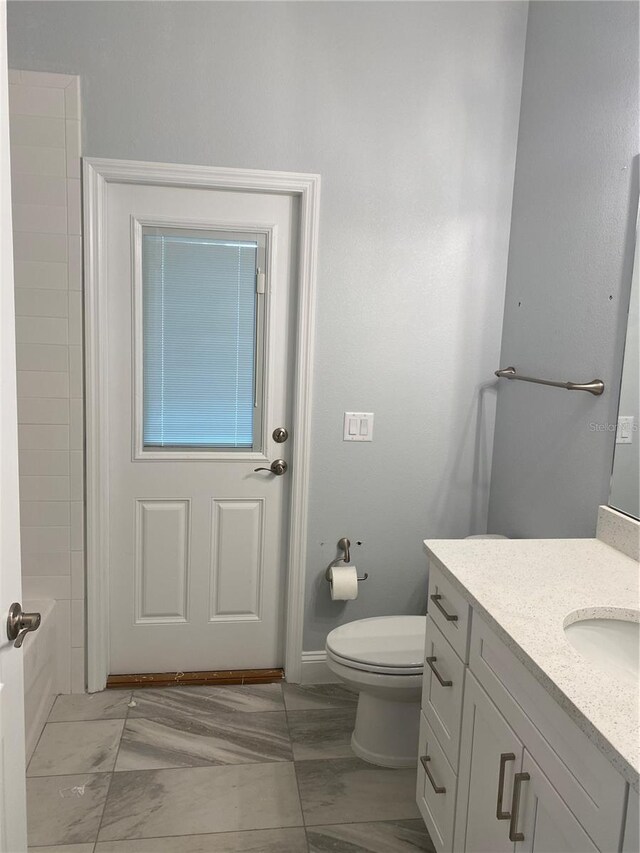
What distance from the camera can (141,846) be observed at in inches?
76.5

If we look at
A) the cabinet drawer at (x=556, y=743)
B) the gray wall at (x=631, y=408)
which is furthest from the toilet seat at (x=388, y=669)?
the gray wall at (x=631, y=408)

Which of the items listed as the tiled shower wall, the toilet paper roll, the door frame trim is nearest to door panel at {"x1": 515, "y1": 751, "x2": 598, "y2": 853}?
the toilet paper roll

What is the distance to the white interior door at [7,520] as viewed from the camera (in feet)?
3.54

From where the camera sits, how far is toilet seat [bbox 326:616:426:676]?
2.20m

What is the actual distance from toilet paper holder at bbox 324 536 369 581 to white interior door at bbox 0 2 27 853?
1.67 m

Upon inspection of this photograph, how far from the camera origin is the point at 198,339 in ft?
8.82

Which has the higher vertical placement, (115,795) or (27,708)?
(27,708)

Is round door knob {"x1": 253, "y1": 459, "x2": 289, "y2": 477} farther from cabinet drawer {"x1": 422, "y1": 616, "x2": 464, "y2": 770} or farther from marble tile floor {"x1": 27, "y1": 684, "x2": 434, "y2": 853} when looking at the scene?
cabinet drawer {"x1": 422, "y1": 616, "x2": 464, "y2": 770}

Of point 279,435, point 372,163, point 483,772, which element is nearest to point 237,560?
point 279,435

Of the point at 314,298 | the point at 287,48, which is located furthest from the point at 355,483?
the point at 287,48

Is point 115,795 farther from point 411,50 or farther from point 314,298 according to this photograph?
point 411,50

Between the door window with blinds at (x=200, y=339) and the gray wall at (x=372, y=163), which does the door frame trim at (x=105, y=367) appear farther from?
the door window with blinds at (x=200, y=339)

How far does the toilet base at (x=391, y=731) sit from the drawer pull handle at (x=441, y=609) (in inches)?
25.8

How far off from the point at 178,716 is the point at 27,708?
55 centimetres
